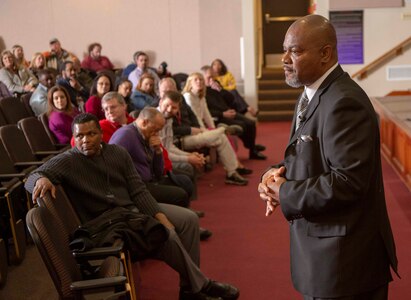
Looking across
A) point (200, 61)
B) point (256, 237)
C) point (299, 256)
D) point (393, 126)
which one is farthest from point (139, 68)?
point (299, 256)

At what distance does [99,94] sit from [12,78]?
81.6 inches

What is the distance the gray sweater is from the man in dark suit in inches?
55.0

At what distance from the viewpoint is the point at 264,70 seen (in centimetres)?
1038

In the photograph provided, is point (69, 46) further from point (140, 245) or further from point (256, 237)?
point (140, 245)

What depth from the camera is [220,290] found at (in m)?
3.13

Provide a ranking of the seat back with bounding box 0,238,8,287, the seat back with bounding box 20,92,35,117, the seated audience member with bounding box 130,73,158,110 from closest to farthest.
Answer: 1. the seat back with bounding box 0,238,8,287
2. the seated audience member with bounding box 130,73,158,110
3. the seat back with bounding box 20,92,35,117

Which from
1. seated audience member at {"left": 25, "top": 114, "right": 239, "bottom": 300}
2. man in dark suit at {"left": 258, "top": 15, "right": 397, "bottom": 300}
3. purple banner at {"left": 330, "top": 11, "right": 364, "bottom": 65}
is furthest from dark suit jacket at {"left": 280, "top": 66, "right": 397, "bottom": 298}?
purple banner at {"left": 330, "top": 11, "right": 364, "bottom": 65}

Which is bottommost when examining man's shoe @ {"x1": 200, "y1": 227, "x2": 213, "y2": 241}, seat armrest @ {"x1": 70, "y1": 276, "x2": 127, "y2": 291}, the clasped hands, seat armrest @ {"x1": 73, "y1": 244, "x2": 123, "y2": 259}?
man's shoe @ {"x1": 200, "y1": 227, "x2": 213, "y2": 241}

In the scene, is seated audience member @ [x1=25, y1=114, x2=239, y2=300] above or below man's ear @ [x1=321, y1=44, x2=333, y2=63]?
below

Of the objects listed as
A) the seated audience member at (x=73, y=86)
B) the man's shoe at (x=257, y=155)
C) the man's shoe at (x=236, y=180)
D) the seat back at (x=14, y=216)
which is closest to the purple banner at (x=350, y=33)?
the man's shoe at (x=257, y=155)

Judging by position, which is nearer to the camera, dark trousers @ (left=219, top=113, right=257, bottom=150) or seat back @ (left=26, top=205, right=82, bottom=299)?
seat back @ (left=26, top=205, right=82, bottom=299)

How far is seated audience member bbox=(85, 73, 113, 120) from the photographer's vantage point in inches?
216

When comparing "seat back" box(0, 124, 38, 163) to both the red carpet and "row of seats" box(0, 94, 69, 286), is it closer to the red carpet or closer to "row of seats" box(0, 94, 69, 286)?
"row of seats" box(0, 94, 69, 286)

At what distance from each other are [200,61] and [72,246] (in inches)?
290
